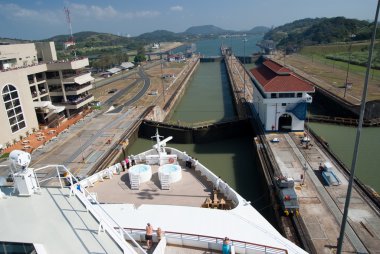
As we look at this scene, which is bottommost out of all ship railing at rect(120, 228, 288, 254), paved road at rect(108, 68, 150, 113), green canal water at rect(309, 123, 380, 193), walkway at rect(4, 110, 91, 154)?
green canal water at rect(309, 123, 380, 193)

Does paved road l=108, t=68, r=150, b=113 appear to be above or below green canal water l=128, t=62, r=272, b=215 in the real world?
above

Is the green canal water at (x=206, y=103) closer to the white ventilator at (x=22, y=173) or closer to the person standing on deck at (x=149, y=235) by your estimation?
the person standing on deck at (x=149, y=235)

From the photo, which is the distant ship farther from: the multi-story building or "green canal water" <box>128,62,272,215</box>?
the multi-story building

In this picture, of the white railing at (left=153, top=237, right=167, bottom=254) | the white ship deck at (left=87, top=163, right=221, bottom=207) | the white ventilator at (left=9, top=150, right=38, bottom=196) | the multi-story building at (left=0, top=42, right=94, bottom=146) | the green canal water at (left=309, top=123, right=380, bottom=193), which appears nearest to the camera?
the white ventilator at (left=9, top=150, right=38, bottom=196)

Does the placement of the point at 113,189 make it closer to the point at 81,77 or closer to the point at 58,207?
the point at 58,207

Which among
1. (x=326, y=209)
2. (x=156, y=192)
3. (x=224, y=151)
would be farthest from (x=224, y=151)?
(x=156, y=192)

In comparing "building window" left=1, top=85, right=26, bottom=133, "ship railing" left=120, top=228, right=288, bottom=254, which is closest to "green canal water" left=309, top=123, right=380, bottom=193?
"ship railing" left=120, top=228, right=288, bottom=254

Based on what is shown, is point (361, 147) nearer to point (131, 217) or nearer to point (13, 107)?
point (131, 217)
